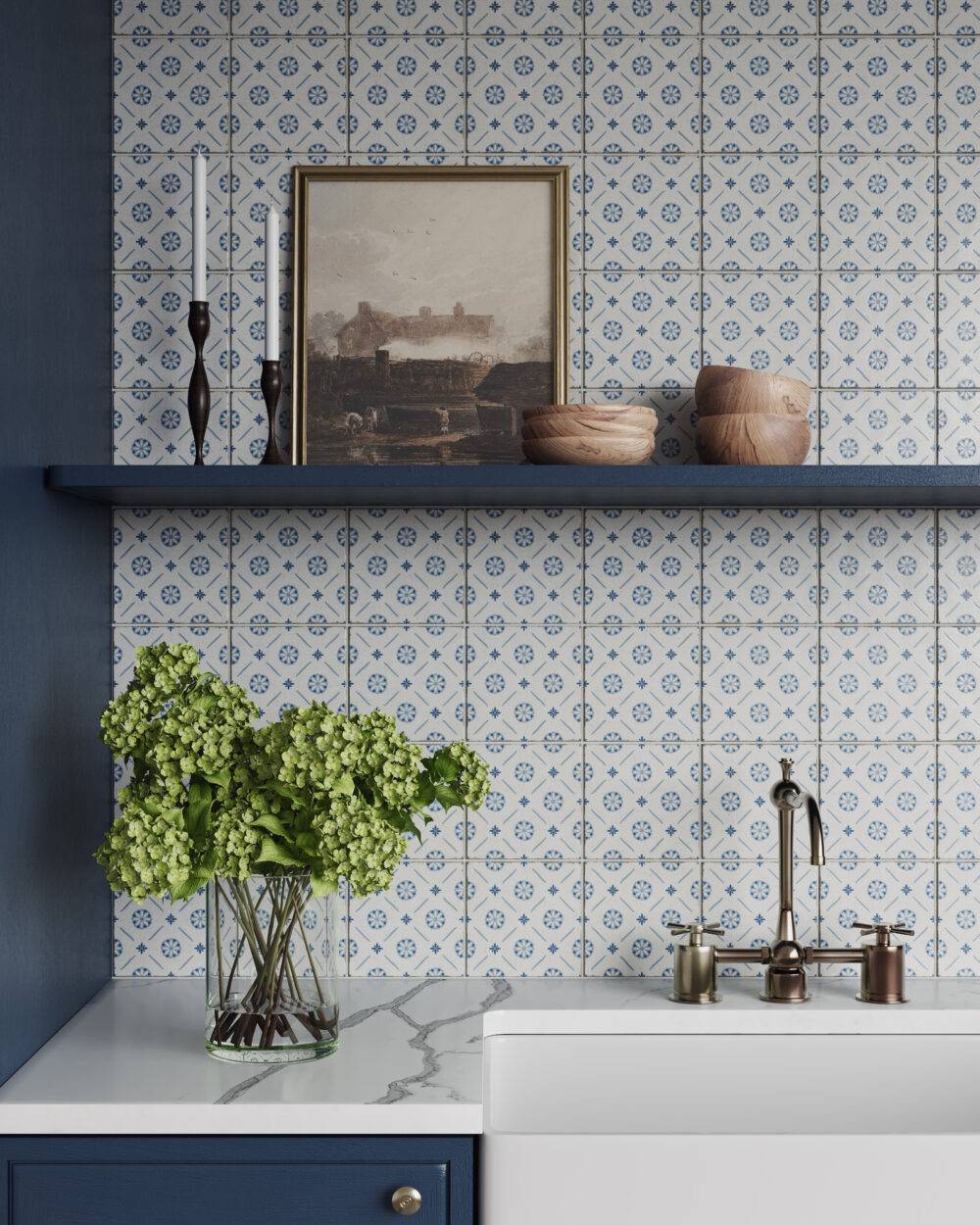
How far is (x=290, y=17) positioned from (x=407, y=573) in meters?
0.84

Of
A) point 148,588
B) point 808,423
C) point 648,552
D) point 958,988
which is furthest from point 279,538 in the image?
point 958,988

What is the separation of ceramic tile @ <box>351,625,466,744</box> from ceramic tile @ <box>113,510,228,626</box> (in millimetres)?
221

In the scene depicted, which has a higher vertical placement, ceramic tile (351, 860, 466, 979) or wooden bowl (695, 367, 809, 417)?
wooden bowl (695, 367, 809, 417)

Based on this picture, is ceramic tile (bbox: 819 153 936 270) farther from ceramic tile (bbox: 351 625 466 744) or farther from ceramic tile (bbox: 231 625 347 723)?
ceramic tile (bbox: 231 625 347 723)

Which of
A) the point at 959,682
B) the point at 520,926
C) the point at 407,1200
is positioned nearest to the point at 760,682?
the point at 959,682

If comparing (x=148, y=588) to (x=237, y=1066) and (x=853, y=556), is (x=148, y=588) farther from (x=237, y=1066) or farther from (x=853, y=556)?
(x=853, y=556)

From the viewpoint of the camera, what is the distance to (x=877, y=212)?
1.72 m

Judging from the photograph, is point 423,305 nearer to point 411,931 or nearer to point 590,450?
point 590,450

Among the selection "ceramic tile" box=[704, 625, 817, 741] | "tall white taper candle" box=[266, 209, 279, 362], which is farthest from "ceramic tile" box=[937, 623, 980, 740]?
"tall white taper candle" box=[266, 209, 279, 362]

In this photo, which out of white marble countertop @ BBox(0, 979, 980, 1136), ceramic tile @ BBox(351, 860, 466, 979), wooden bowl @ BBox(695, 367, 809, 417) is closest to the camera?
white marble countertop @ BBox(0, 979, 980, 1136)

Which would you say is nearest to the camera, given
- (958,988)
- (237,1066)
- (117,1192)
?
(117,1192)

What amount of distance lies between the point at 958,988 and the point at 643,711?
23.2 inches

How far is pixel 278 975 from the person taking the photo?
4.48 ft

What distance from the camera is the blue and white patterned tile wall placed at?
1719 millimetres
